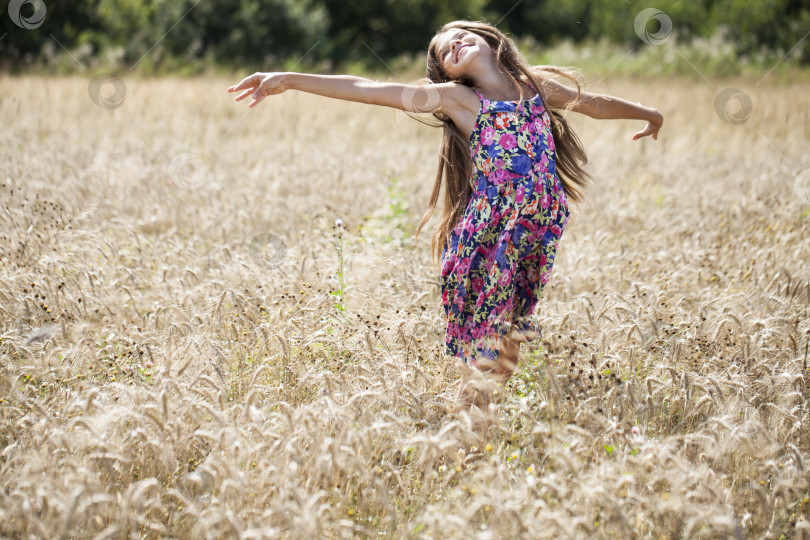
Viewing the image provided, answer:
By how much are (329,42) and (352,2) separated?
10.7 feet

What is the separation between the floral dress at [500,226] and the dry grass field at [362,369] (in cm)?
34

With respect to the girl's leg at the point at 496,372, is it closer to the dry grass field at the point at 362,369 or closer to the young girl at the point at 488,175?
the young girl at the point at 488,175

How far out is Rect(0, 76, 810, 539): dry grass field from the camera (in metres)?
2.23

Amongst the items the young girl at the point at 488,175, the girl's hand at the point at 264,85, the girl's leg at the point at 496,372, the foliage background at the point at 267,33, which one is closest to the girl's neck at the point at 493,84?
the young girl at the point at 488,175

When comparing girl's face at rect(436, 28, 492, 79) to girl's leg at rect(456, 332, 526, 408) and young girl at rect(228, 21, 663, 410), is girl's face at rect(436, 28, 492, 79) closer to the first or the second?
young girl at rect(228, 21, 663, 410)

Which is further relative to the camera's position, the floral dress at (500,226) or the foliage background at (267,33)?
the foliage background at (267,33)

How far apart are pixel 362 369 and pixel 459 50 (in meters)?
1.53

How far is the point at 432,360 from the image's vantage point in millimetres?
3414

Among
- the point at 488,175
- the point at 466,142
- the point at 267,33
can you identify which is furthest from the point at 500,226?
the point at 267,33

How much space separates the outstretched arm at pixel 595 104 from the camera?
3.21m

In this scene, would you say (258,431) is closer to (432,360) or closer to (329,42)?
(432,360)

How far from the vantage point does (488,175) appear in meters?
2.95

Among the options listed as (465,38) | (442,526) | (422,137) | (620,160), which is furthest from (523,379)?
(422,137)

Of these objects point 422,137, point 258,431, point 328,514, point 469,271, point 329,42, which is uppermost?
point 329,42
